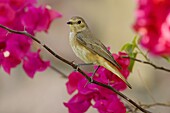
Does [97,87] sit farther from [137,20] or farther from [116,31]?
[116,31]

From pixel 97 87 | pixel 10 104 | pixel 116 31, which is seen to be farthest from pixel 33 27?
pixel 116 31

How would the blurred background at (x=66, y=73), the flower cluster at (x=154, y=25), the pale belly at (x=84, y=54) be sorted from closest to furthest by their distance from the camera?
the flower cluster at (x=154, y=25) < the pale belly at (x=84, y=54) < the blurred background at (x=66, y=73)

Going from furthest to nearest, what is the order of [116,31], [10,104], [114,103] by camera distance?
[116,31]
[10,104]
[114,103]

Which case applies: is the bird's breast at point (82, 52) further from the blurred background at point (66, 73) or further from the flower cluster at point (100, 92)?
the blurred background at point (66, 73)

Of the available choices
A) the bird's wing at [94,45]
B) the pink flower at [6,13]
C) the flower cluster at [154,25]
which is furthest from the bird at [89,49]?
the flower cluster at [154,25]

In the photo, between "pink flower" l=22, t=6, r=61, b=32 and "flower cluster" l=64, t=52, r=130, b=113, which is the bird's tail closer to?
"flower cluster" l=64, t=52, r=130, b=113

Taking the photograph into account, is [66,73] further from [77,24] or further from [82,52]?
[82,52]

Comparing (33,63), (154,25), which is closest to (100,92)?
(33,63)
